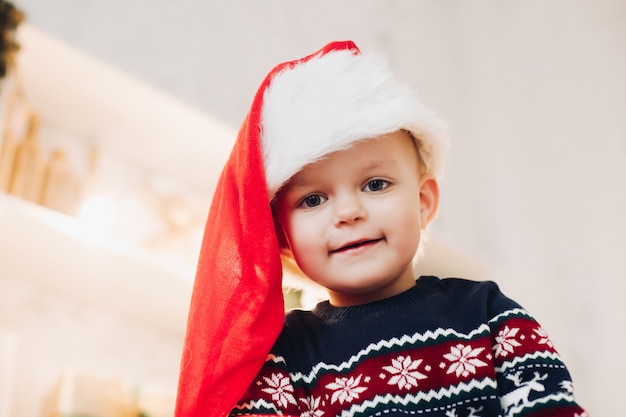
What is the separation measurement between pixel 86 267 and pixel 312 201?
798 mm

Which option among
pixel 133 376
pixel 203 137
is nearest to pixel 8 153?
pixel 203 137

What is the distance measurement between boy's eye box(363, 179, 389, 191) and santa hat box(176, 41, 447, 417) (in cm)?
5

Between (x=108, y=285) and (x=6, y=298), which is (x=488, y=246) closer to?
(x=108, y=285)

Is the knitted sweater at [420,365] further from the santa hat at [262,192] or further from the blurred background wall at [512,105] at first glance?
the blurred background wall at [512,105]

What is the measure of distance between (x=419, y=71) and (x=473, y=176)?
36 centimetres

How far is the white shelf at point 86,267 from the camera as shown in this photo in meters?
1.36

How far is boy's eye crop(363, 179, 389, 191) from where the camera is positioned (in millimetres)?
819

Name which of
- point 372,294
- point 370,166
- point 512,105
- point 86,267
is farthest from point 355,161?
point 512,105

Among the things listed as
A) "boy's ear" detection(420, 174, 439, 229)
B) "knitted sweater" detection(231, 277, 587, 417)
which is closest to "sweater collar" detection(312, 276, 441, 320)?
"knitted sweater" detection(231, 277, 587, 417)

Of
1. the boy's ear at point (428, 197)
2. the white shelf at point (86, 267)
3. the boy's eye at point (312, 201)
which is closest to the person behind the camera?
the boy's eye at point (312, 201)

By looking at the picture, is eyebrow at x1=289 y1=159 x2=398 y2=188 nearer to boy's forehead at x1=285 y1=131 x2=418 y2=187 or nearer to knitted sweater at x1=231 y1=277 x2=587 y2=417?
boy's forehead at x1=285 y1=131 x2=418 y2=187

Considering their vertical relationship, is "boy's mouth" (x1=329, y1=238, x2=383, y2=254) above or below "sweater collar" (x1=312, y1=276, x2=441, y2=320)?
above

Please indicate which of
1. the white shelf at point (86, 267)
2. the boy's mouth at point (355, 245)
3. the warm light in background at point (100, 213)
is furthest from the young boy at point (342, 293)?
the warm light in background at point (100, 213)

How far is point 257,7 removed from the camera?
6.00ft
